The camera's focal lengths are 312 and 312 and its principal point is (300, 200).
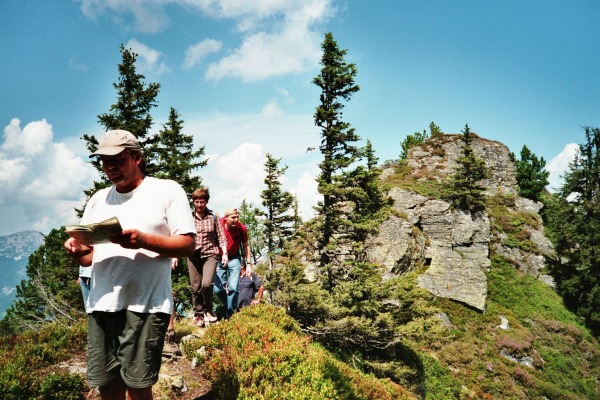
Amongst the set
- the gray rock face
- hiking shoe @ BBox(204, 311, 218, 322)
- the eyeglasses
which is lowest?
hiking shoe @ BBox(204, 311, 218, 322)

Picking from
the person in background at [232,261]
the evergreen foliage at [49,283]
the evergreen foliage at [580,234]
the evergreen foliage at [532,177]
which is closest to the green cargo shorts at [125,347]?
the person in background at [232,261]

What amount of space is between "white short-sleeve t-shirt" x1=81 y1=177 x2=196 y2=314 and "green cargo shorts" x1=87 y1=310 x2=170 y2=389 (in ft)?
0.34

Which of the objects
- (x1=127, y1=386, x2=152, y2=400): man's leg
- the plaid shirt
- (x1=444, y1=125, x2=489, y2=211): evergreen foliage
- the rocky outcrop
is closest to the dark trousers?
the plaid shirt

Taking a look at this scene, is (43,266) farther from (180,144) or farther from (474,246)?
(474,246)

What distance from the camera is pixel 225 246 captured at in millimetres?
7000

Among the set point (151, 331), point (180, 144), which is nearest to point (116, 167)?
point (151, 331)

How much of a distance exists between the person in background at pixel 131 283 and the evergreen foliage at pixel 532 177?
54.1 meters

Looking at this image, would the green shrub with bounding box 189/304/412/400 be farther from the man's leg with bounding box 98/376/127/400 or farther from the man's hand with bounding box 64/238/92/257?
the man's hand with bounding box 64/238/92/257

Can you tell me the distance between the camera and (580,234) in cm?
3400

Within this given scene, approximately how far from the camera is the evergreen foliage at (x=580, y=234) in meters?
30.6

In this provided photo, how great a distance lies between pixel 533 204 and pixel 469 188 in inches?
697

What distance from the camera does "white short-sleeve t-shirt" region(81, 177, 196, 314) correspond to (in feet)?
8.31

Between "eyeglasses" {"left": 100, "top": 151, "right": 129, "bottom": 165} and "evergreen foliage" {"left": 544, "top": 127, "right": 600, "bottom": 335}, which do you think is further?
"evergreen foliage" {"left": 544, "top": 127, "right": 600, "bottom": 335}

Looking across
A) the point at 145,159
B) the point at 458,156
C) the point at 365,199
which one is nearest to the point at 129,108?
the point at 145,159
